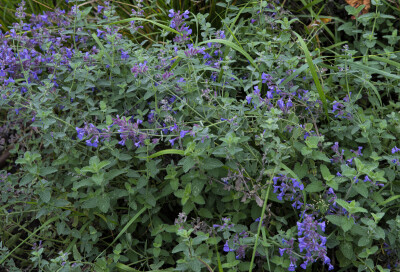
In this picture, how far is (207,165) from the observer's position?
218 centimetres

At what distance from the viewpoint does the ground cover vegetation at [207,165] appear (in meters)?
2.15

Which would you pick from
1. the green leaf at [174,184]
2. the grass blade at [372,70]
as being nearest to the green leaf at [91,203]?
the green leaf at [174,184]

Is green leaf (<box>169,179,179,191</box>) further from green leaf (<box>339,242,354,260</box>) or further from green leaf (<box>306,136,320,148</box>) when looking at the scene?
green leaf (<box>339,242,354,260</box>)

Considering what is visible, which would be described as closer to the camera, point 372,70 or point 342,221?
point 342,221

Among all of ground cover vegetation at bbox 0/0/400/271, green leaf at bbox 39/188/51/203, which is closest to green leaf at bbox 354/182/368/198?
Result: ground cover vegetation at bbox 0/0/400/271

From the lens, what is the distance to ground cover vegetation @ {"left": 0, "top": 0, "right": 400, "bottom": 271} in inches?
84.7

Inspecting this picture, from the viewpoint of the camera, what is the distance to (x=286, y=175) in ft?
7.09

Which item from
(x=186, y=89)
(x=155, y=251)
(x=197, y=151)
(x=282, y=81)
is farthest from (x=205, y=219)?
(x=282, y=81)

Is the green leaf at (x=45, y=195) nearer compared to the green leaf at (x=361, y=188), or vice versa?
the green leaf at (x=361, y=188)

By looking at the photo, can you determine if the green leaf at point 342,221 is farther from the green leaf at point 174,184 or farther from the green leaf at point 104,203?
the green leaf at point 104,203

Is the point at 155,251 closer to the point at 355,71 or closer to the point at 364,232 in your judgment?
the point at 364,232

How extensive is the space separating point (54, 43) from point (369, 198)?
2032mm

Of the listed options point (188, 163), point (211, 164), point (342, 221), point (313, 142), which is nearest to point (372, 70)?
point (313, 142)

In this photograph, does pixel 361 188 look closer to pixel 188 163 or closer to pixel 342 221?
pixel 342 221
